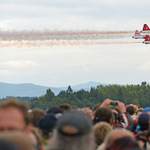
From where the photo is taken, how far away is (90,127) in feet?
13.1

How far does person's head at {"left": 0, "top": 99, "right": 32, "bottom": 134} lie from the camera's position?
3766 millimetres

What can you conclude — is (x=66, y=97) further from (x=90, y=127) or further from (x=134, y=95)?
(x=90, y=127)

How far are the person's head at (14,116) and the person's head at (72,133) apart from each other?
0.38 metres

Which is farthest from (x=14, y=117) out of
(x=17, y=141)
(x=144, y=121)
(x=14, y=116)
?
(x=144, y=121)

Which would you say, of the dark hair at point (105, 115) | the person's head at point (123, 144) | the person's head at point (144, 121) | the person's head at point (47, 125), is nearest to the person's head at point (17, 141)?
the person's head at point (123, 144)

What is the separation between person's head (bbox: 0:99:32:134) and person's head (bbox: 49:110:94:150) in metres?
0.38

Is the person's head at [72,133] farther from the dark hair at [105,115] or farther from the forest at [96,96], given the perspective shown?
the forest at [96,96]

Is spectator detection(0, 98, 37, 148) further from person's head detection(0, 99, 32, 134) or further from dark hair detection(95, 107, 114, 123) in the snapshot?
dark hair detection(95, 107, 114, 123)

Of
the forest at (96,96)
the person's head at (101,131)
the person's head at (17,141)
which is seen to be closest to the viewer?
the person's head at (17,141)

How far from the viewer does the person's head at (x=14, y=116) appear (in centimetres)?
377

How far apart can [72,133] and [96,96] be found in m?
141

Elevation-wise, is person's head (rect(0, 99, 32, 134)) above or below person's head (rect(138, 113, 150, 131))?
above

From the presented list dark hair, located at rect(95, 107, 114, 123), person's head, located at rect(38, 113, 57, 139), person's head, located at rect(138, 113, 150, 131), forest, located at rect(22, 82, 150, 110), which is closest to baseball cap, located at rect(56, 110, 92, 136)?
person's head, located at rect(38, 113, 57, 139)

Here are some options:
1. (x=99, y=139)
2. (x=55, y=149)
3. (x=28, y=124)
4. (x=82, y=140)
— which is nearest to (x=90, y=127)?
(x=82, y=140)
